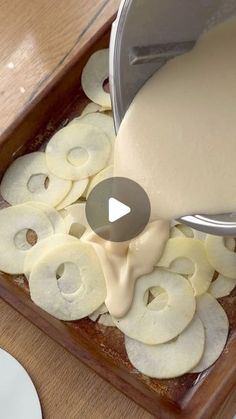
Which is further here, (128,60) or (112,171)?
(112,171)

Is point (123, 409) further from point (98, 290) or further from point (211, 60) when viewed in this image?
point (211, 60)

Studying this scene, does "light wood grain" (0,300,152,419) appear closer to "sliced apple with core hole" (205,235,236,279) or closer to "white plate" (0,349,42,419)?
"white plate" (0,349,42,419)

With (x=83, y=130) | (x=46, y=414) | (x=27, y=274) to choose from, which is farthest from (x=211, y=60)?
(x=46, y=414)

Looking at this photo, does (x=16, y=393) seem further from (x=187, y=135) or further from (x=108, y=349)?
(x=187, y=135)

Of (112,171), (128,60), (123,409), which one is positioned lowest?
(123,409)

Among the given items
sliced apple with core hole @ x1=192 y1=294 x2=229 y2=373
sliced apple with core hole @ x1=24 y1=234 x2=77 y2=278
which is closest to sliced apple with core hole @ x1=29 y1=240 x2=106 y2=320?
sliced apple with core hole @ x1=24 y1=234 x2=77 y2=278

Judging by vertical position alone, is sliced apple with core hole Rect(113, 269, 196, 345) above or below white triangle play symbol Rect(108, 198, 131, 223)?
below
